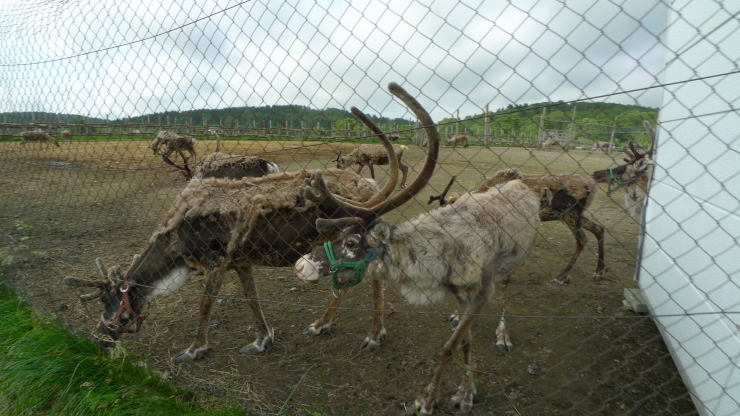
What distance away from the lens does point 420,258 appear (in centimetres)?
293

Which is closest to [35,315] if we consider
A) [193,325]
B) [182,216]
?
[193,325]

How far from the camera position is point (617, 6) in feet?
4.61

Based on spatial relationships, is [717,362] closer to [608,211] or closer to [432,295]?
[432,295]

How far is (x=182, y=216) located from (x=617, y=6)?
335 centimetres

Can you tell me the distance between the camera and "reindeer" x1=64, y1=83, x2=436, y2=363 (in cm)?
341

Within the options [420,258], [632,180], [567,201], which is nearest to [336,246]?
[420,258]

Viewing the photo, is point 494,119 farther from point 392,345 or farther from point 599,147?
point 392,345

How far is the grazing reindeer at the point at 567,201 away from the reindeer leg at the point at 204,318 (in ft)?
9.87

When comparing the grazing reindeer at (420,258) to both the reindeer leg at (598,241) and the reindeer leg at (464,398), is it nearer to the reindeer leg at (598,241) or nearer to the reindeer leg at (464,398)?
the reindeer leg at (464,398)

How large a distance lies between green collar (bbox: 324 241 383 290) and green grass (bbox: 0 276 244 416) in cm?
110

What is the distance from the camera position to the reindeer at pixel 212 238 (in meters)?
3.41

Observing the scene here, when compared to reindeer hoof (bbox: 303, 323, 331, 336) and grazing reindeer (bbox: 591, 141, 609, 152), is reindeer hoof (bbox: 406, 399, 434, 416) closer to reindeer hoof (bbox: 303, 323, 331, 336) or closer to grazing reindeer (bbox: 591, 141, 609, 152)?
reindeer hoof (bbox: 303, 323, 331, 336)

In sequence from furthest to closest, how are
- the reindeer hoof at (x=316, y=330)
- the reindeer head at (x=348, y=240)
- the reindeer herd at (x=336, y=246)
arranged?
the reindeer hoof at (x=316, y=330) → the reindeer herd at (x=336, y=246) → the reindeer head at (x=348, y=240)

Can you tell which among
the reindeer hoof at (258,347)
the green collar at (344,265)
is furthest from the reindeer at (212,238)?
the green collar at (344,265)
